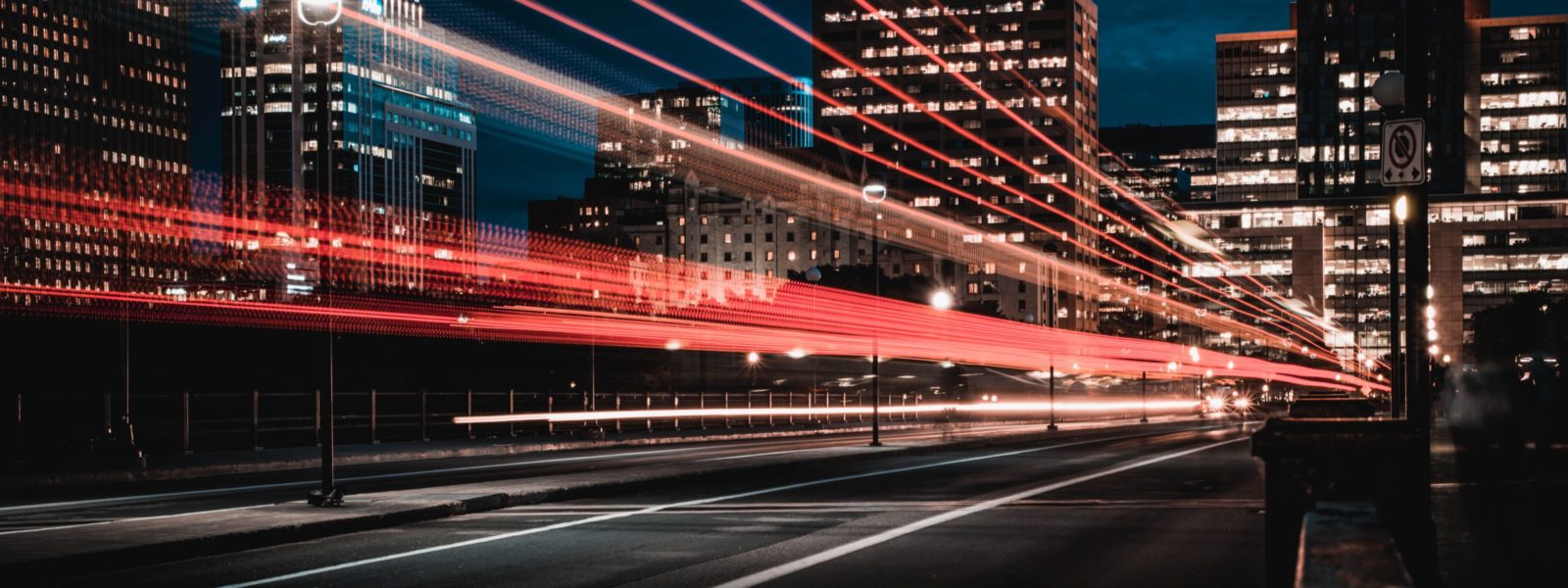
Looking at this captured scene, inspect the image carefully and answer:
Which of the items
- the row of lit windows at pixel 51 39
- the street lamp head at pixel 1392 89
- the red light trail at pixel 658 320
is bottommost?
the red light trail at pixel 658 320

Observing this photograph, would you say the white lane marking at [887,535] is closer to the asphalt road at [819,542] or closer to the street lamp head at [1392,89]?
the asphalt road at [819,542]

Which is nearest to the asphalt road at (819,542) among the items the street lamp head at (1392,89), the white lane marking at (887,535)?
the white lane marking at (887,535)

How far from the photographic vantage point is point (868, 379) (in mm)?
73000

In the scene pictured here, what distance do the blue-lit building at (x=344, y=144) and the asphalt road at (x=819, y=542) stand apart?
17571mm

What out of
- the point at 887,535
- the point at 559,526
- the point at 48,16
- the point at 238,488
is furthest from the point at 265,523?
the point at 48,16

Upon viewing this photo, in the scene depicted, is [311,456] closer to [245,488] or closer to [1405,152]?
[245,488]

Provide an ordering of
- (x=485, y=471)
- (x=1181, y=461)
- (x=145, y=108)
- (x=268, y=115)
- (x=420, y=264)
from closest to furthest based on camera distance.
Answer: (x=485, y=471)
(x=1181, y=461)
(x=268, y=115)
(x=145, y=108)
(x=420, y=264)

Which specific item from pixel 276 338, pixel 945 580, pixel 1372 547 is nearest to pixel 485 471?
pixel 945 580

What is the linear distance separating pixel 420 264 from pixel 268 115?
33.6 m

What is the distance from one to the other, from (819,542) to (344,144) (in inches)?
4744

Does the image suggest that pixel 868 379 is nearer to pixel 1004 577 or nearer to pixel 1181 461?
pixel 1181 461

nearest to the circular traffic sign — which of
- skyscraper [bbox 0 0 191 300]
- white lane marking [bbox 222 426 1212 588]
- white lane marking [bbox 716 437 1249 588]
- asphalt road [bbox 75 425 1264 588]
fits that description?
asphalt road [bbox 75 425 1264 588]

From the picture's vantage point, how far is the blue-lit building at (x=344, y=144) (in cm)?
7975

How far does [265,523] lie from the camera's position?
1454 cm
